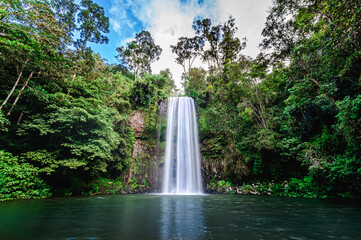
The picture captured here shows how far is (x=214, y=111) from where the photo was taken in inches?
643

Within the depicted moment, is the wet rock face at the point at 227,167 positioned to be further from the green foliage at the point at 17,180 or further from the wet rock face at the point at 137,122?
Answer: the green foliage at the point at 17,180

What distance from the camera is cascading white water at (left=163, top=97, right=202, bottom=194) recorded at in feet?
44.3

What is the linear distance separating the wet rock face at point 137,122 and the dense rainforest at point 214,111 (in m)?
0.41

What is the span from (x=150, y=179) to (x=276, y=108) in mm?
12193

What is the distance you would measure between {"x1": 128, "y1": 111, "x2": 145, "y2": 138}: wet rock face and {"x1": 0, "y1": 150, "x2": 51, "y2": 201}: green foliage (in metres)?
8.21

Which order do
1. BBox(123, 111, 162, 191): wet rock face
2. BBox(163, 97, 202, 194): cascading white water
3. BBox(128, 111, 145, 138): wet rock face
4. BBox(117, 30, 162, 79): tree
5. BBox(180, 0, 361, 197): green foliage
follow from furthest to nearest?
BBox(117, 30, 162, 79): tree < BBox(128, 111, 145, 138): wet rock face < BBox(123, 111, 162, 191): wet rock face < BBox(163, 97, 202, 194): cascading white water < BBox(180, 0, 361, 197): green foliage

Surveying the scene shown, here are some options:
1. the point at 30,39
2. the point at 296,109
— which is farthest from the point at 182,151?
the point at 30,39

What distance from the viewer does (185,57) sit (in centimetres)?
2545

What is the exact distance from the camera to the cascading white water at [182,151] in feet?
44.3

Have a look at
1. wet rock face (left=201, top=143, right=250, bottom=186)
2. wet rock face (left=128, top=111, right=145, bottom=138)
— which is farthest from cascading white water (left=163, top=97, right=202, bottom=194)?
wet rock face (left=128, top=111, right=145, bottom=138)

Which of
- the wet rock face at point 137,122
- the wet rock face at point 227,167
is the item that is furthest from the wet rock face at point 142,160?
the wet rock face at point 227,167

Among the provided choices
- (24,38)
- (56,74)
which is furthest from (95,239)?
(56,74)

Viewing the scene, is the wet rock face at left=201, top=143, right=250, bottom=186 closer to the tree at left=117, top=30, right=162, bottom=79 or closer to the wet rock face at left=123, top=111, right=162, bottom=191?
the wet rock face at left=123, top=111, right=162, bottom=191

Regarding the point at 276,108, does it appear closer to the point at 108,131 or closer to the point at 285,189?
the point at 285,189
